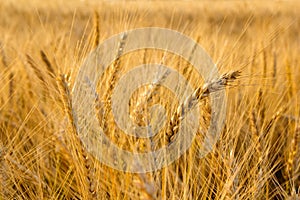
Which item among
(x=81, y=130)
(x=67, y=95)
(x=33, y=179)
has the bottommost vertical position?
(x=33, y=179)

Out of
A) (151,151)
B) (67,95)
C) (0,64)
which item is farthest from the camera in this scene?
(0,64)

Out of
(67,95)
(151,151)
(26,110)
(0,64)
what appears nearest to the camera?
(151,151)

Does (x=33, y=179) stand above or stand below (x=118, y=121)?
below

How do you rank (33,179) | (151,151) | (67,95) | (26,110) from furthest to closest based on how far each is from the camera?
1. (26,110)
2. (33,179)
3. (67,95)
4. (151,151)

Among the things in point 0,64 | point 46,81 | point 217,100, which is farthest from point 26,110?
point 217,100

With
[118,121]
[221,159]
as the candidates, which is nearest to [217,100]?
[221,159]

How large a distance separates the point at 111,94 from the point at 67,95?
0.12 m

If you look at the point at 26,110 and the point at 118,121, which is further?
the point at 26,110

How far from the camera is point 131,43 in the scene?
1.33 meters

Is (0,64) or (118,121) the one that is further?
(0,64)

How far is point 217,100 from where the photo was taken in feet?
3.49

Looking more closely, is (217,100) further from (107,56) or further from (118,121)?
(107,56)

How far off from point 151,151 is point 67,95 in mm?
274

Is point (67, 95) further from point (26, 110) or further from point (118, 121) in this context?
point (26, 110)
